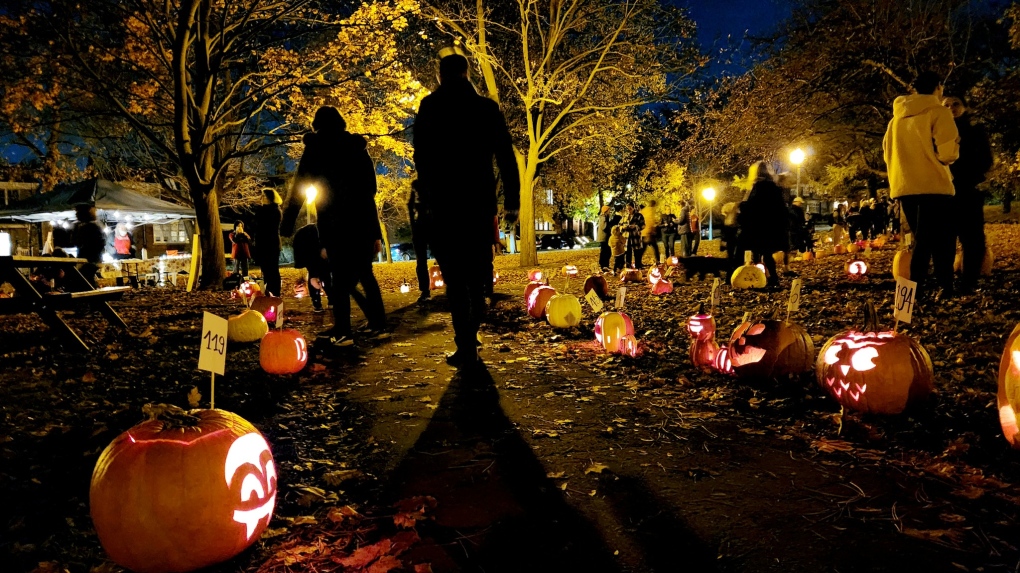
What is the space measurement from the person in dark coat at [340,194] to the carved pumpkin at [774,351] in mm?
3786

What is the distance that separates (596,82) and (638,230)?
956 centimetres

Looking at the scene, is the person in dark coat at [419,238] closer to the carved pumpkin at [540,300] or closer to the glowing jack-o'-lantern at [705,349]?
the carved pumpkin at [540,300]

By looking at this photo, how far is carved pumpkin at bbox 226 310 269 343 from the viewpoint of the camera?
6.46 meters

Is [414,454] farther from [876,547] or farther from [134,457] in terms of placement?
[876,547]

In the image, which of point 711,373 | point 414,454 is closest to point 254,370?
point 414,454

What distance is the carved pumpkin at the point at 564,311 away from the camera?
6848mm

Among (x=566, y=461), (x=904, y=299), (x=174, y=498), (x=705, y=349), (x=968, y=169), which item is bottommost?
(x=566, y=461)

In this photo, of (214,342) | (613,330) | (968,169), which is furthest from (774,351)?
(968,169)

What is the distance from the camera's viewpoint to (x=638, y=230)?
1495cm

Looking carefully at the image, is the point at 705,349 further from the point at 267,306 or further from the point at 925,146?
the point at 267,306

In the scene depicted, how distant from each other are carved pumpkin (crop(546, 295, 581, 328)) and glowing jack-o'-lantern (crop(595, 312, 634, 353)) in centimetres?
105

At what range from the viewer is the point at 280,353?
16.5 feet

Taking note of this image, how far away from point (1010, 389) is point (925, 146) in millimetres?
3990

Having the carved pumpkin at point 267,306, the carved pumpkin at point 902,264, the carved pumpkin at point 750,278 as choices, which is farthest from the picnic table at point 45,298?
the carved pumpkin at point 902,264
